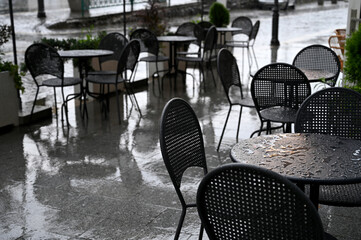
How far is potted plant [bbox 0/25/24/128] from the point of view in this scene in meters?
6.44

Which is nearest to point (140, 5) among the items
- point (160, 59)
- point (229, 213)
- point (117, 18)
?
point (117, 18)

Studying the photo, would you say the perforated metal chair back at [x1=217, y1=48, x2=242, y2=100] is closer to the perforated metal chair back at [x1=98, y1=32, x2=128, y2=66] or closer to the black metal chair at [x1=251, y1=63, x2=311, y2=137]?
the black metal chair at [x1=251, y1=63, x2=311, y2=137]

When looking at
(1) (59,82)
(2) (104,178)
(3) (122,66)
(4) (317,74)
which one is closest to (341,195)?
(2) (104,178)

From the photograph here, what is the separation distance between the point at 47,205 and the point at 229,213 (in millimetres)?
2429

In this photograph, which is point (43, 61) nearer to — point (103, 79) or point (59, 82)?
point (59, 82)

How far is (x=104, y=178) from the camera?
4.93 metres

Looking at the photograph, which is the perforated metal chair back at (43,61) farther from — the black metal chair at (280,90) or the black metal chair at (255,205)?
the black metal chair at (255,205)

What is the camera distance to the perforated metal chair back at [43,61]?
655cm

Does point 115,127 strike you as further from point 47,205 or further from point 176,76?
point 176,76

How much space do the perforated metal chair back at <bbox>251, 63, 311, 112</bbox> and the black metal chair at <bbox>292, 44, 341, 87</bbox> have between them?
3.29 feet

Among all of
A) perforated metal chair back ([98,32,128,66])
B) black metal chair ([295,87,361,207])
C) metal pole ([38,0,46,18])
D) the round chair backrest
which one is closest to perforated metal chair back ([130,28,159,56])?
perforated metal chair back ([98,32,128,66])

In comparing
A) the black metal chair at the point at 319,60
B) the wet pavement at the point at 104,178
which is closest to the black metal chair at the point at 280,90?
the wet pavement at the point at 104,178

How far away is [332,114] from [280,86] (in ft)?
4.55

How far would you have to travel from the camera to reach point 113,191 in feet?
15.1
